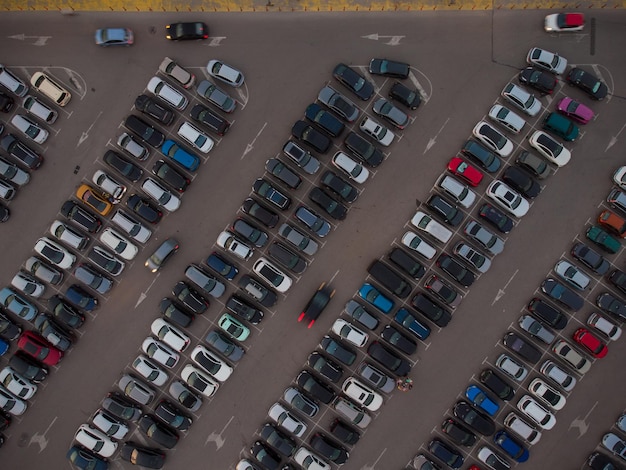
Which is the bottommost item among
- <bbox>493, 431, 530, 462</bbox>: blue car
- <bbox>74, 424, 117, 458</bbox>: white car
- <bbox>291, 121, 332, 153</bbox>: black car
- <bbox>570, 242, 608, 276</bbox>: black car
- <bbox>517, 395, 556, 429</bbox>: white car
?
<bbox>74, 424, 117, 458</bbox>: white car

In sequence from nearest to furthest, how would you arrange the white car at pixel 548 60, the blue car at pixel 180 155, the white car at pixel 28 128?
the white car at pixel 548 60
the blue car at pixel 180 155
the white car at pixel 28 128

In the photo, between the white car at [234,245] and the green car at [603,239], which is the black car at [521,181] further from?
the white car at [234,245]

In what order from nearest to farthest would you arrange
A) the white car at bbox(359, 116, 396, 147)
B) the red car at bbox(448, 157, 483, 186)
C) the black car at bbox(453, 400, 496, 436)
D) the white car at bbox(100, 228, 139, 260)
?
the red car at bbox(448, 157, 483, 186) → the white car at bbox(359, 116, 396, 147) → the black car at bbox(453, 400, 496, 436) → the white car at bbox(100, 228, 139, 260)

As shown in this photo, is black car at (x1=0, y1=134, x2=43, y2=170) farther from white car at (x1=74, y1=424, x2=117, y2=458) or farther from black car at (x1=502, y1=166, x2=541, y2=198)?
Answer: black car at (x1=502, y1=166, x2=541, y2=198)

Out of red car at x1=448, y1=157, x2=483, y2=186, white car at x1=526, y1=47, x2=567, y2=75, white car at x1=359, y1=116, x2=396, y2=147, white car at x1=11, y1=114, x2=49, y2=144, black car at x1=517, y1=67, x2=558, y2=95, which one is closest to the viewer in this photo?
white car at x1=526, y1=47, x2=567, y2=75

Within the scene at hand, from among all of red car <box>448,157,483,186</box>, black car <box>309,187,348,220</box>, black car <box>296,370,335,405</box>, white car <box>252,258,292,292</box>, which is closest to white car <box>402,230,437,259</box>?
black car <box>309,187,348,220</box>

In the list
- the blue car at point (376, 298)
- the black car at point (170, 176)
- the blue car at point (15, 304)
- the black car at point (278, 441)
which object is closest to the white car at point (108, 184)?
Result: the black car at point (170, 176)
